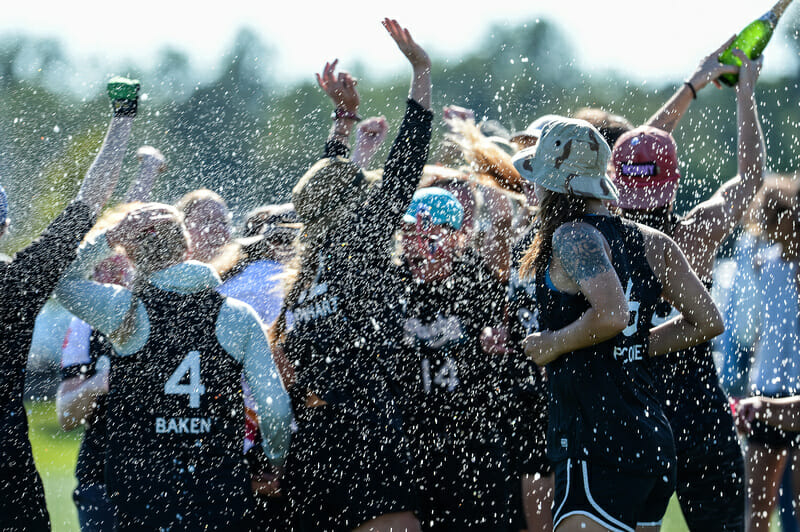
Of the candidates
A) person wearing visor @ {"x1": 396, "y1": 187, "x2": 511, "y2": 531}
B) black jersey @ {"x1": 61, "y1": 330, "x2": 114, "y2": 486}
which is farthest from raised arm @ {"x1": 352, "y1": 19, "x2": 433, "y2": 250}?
black jersey @ {"x1": 61, "y1": 330, "x2": 114, "y2": 486}

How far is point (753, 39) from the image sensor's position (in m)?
4.20

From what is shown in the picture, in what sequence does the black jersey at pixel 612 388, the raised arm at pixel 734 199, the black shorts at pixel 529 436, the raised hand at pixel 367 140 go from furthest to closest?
1. the raised hand at pixel 367 140
2. the black shorts at pixel 529 436
3. the raised arm at pixel 734 199
4. the black jersey at pixel 612 388

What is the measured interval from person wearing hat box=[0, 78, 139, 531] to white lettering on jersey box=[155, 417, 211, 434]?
442 mm

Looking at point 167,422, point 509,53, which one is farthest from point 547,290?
point 509,53

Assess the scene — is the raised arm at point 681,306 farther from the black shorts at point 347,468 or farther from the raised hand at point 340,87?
the raised hand at point 340,87

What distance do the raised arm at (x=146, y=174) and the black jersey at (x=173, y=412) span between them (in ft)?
5.48

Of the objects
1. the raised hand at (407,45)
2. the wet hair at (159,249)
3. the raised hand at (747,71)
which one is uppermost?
the raised hand at (407,45)

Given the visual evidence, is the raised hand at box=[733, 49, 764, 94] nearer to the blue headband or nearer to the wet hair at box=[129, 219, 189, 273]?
the blue headband

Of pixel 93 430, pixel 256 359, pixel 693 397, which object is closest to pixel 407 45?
pixel 256 359

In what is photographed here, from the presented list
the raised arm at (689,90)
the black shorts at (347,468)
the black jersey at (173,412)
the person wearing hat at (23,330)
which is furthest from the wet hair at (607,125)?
the person wearing hat at (23,330)

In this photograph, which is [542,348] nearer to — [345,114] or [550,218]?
[550,218]

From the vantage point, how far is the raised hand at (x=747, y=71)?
4.12m

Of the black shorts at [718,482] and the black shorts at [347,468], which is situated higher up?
the black shorts at [347,468]

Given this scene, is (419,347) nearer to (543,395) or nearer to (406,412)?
(406,412)
